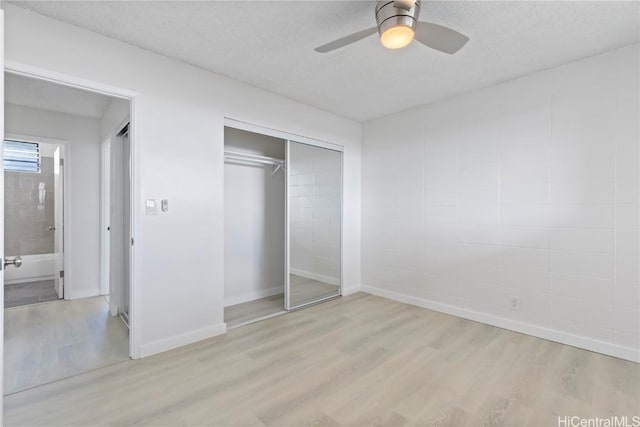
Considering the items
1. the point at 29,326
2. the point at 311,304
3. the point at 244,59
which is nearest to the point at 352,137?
the point at 244,59

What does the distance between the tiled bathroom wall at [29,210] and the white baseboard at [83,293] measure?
1.57 m

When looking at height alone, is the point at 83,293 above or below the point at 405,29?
below

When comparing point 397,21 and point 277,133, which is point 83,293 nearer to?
point 277,133

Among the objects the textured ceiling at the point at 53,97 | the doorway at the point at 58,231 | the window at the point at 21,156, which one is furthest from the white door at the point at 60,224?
the window at the point at 21,156

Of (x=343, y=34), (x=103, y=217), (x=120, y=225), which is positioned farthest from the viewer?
(x=103, y=217)

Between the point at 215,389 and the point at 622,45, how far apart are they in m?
4.08

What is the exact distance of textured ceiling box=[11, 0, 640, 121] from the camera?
1972 mm

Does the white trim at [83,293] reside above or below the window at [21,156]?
below

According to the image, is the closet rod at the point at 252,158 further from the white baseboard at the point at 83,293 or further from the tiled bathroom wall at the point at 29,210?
the tiled bathroom wall at the point at 29,210

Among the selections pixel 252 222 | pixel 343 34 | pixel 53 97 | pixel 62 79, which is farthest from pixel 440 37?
pixel 53 97

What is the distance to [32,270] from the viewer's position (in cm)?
480

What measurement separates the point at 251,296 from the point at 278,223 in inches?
42.6

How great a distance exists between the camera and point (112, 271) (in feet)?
11.1

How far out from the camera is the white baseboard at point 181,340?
2.47m
